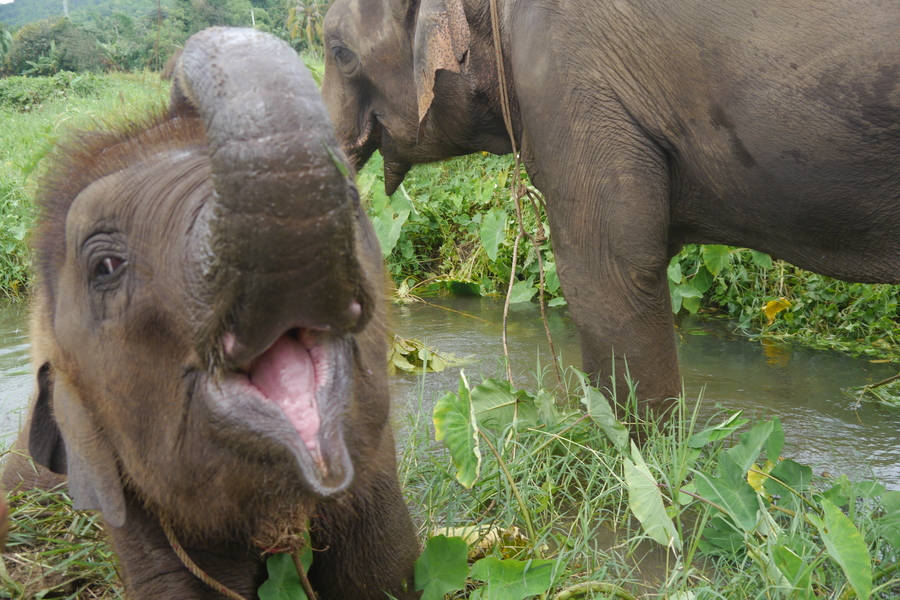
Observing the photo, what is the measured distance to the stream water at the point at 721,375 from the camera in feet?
10.5

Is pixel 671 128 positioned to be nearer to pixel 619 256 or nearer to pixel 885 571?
pixel 619 256

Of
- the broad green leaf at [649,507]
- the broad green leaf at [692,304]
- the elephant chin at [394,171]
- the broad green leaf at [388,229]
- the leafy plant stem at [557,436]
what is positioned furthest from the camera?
the broad green leaf at [388,229]

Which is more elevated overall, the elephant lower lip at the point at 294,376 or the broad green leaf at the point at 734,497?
the elephant lower lip at the point at 294,376

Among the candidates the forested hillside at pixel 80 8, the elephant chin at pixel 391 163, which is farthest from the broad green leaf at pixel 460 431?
the forested hillside at pixel 80 8

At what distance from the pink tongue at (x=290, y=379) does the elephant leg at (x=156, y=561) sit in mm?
566

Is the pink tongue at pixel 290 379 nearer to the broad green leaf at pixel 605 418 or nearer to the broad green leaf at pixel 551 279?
the broad green leaf at pixel 605 418

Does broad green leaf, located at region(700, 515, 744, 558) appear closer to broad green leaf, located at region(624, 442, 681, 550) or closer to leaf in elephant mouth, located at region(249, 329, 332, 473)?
broad green leaf, located at region(624, 442, 681, 550)

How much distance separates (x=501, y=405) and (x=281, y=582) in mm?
1189

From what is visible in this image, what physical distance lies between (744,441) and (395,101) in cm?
208

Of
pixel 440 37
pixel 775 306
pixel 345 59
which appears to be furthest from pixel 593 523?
pixel 775 306

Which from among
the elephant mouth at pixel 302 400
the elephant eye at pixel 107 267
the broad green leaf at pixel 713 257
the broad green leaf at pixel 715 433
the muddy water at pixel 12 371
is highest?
the elephant eye at pixel 107 267

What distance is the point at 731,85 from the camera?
2.45 meters

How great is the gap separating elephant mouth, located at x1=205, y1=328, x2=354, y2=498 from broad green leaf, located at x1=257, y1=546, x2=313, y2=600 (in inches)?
24.4

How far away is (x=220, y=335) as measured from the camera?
1.16m
